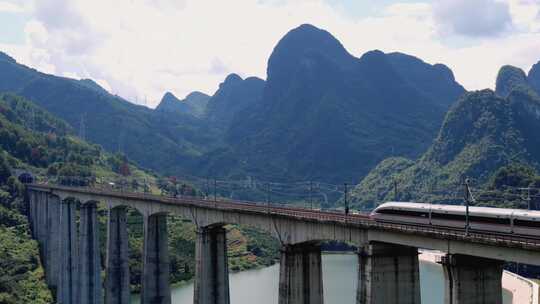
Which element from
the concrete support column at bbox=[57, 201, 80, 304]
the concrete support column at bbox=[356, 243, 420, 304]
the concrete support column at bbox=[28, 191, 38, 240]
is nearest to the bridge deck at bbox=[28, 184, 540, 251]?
the concrete support column at bbox=[356, 243, 420, 304]

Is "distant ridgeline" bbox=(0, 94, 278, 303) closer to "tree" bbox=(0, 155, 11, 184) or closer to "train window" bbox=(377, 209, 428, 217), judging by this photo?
"tree" bbox=(0, 155, 11, 184)

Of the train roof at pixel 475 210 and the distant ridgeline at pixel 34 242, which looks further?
the distant ridgeline at pixel 34 242

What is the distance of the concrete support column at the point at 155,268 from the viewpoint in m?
70.1

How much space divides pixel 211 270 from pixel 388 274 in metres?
23.3

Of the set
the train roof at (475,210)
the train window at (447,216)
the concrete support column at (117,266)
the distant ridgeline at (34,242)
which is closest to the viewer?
the train roof at (475,210)

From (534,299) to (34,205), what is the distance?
95818 millimetres

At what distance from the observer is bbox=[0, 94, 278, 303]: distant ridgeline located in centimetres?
10031

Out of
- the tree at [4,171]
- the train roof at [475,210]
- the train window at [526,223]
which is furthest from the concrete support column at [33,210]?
the train window at [526,223]

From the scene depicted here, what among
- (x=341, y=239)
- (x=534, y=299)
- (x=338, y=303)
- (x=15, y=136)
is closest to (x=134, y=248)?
(x=338, y=303)

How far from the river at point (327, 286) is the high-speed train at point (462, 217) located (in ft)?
191

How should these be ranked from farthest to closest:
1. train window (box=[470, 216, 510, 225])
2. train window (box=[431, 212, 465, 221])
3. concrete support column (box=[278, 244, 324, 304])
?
concrete support column (box=[278, 244, 324, 304])
train window (box=[431, 212, 465, 221])
train window (box=[470, 216, 510, 225])

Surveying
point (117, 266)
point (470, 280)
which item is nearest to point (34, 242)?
point (117, 266)

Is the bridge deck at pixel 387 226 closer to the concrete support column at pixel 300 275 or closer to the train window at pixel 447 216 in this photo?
the train window at pixel 447 216

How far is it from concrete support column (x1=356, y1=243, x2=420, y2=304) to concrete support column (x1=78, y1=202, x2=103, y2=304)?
5585cm
